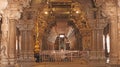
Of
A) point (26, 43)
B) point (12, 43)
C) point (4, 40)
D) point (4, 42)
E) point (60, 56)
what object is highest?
point (4, 40)

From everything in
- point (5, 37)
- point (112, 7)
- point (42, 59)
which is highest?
point (112, 7)

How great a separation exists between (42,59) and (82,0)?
6920mm

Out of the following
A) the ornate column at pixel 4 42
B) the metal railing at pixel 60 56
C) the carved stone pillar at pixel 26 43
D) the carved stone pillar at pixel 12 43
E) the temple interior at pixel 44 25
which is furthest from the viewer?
the metal railing at pixel 60 56

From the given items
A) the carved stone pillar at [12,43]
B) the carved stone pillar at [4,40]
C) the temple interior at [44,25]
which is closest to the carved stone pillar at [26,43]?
the temple interior at [44,25]

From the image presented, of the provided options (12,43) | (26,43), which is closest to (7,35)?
(12,43)

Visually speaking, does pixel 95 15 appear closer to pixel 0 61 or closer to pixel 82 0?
pixel 82 0

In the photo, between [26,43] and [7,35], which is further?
[26,43]

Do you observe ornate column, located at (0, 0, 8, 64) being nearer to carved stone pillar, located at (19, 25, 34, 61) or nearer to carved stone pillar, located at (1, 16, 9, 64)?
carved stone pillar, located at (1, 16, 9, 64)

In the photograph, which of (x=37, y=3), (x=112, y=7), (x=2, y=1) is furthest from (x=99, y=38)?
(x=2, y=1)

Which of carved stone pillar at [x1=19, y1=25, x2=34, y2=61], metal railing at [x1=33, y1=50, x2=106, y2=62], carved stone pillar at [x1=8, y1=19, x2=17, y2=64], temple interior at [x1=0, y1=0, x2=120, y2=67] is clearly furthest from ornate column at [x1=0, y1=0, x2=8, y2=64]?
metal railing at [x1=33, y1=50, x2=106, y2=62]

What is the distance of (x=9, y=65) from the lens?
21000 millimetres

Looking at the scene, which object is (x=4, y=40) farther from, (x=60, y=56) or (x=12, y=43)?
(x=60, y=56)

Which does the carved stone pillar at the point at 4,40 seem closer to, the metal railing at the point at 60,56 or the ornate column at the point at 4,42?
the ornate column at the point at 4,42

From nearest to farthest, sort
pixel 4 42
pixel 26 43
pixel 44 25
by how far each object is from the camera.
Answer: pixel 4 42 → pixel 26 43 → pixel 44 25
